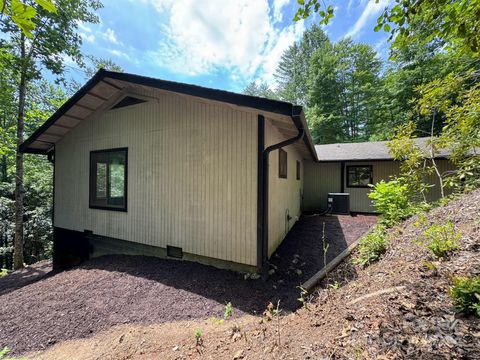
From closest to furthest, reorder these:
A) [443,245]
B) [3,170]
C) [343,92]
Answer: [443,245] → [3,170] → [343,92]

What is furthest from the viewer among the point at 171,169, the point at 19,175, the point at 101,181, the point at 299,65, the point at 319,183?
the point at 299,65

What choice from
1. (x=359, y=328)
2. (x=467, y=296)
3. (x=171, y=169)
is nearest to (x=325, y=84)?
(x=171, y=169)

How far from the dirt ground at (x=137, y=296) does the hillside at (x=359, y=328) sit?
266 mm

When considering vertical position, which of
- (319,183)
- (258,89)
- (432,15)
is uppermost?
(258,89)

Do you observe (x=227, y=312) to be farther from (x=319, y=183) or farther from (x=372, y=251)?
(x=319, y=183)

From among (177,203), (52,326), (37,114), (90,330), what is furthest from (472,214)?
(37,114)

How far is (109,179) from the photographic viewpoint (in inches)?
242

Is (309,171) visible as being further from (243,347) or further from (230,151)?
(243,347)

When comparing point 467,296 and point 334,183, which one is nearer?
point 467,296

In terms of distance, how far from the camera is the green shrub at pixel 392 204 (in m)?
5.26

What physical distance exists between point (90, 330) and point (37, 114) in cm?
969

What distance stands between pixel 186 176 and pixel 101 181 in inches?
128

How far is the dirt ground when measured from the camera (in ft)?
10.5

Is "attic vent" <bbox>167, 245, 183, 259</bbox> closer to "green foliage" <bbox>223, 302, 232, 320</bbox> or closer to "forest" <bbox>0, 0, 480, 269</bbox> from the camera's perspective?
"green foliage" <bbox>223, 302, 232, 320</bbox>
